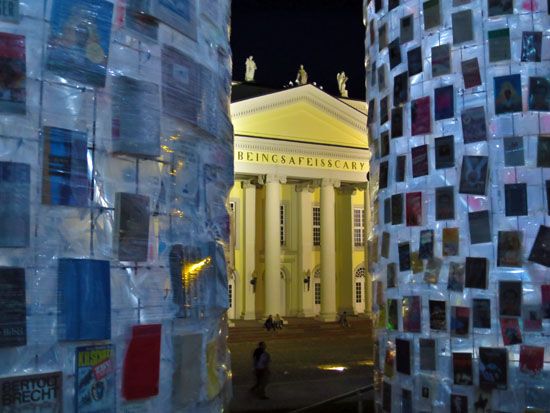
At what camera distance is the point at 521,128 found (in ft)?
21.8

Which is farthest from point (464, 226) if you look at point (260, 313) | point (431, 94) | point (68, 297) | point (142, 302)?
point (260, 313)

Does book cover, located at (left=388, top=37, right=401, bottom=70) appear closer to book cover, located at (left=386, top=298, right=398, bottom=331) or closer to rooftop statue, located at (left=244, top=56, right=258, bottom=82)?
book cover, located at (left=386, top=298, right=398, bottom=331)

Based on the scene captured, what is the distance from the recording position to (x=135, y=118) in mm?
4098

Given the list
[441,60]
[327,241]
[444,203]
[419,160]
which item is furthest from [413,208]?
[327,241]

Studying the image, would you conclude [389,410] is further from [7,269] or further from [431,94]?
[7,269]

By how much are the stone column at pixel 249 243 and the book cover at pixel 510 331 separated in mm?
34146

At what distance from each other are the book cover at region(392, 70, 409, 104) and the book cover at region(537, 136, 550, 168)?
5.33ft

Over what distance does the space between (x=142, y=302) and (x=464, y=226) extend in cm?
396

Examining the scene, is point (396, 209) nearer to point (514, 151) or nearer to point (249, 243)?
point (514, 151)

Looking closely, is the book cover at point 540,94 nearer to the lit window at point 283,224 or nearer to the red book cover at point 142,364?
the red book cover at point 142,364

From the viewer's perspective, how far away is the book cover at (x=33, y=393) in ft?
10.8

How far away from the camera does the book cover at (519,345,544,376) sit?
6.36 metres

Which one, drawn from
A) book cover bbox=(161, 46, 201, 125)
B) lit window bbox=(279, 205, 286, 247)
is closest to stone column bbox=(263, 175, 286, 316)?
lit window bbox=(279, 205, 286, 247)

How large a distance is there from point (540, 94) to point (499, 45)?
0.69m
